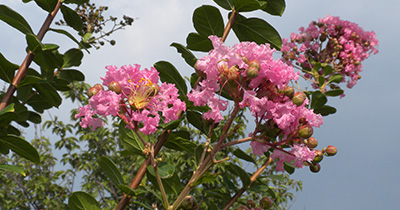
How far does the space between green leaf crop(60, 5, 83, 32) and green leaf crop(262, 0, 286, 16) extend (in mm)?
894

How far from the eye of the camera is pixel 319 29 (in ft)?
9.81

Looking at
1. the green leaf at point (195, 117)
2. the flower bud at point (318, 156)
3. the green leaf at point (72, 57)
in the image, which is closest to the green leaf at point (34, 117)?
the green leaf at point (72, 57)

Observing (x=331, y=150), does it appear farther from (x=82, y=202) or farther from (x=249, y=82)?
(x=82, y=202)

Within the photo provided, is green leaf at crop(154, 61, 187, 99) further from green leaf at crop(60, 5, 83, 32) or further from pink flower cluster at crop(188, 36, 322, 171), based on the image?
green leaf at crop(60, 5, 83, 32)

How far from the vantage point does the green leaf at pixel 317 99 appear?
1798 mm

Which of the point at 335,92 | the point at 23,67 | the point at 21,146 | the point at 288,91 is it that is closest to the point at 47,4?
the point at 23,67

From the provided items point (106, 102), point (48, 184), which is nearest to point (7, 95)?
point (106, 102)

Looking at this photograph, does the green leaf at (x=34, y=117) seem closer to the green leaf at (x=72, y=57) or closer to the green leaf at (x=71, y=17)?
the green leaf at (x=72, y=57)

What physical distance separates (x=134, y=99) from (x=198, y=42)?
17.9 inches

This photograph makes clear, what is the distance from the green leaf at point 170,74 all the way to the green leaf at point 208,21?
0.71 ft

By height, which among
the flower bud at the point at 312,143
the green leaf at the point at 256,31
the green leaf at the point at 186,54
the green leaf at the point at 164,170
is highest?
the green leaf at the point at 256,31

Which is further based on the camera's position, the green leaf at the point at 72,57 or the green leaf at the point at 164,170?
the green leaf at the point at 72,57

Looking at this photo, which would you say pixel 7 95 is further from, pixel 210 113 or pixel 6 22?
pixel 210 113

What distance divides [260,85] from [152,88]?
284 millimetres
